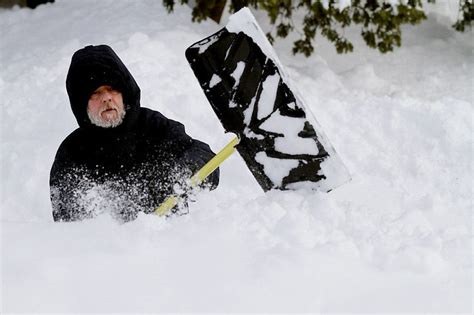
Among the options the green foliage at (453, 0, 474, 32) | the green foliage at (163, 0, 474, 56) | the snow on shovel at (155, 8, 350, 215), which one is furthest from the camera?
the green foliage at (453, 0, 474, 32)

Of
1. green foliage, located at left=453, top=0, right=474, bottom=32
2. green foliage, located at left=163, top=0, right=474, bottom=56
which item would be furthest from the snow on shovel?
green foliage, located at left=453, top=0, right=474, bottom=32

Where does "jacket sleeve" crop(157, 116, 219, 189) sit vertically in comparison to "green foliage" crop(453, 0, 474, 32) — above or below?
above

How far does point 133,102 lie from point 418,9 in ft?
11.0

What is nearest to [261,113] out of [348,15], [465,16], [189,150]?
[189,150]

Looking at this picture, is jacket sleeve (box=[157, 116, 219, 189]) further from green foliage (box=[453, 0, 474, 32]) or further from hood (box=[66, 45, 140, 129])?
green foliage (box=[453, 0, 474, 32])

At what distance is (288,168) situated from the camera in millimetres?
2957

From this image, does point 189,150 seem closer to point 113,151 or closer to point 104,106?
point 113,151

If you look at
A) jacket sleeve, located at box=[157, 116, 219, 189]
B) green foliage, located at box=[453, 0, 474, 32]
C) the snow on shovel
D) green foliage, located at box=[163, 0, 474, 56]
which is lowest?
green foliage, located at box=[453, 0, 474, 32]

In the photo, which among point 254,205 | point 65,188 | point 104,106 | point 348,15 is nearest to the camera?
point 254,205

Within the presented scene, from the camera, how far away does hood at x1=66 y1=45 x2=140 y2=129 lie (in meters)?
3.05

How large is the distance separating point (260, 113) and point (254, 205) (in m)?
0.44

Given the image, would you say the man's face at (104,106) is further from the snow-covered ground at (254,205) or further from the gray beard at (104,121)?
the snow-covered ground at (254,205)

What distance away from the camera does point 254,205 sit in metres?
2.73

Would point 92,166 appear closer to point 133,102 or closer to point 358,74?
point 133,102
